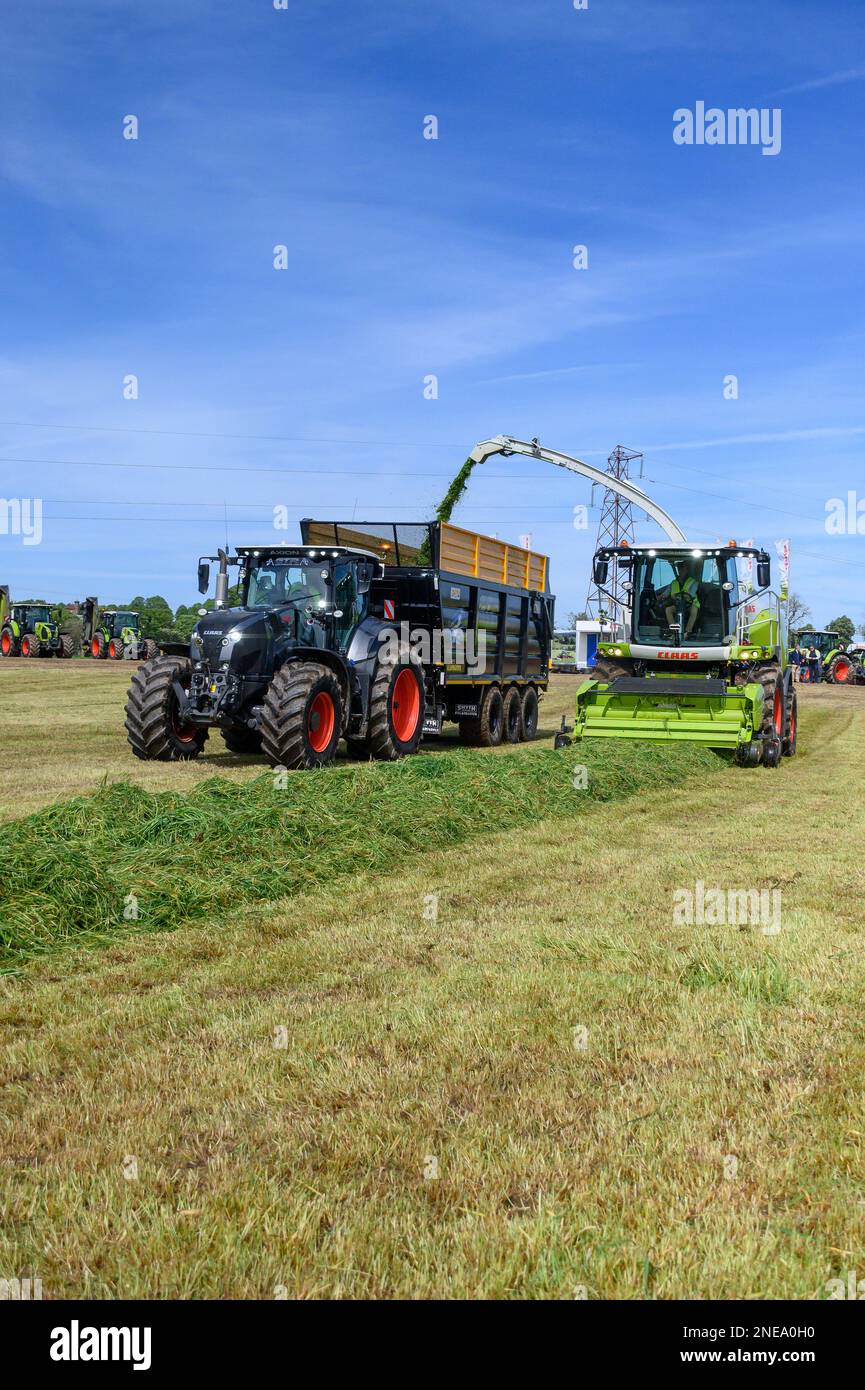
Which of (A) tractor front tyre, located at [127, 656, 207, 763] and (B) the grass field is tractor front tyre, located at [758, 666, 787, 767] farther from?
(B) the grass field

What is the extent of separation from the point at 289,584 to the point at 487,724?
4434 mm

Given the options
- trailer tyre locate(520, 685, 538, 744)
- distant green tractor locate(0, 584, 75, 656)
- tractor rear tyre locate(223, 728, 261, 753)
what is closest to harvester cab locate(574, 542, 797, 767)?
trailer tyre locate(520, 685, 538, 744)

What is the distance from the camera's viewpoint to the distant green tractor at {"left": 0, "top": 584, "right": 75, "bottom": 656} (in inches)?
1732

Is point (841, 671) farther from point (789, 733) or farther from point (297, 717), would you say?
point (297, 717)

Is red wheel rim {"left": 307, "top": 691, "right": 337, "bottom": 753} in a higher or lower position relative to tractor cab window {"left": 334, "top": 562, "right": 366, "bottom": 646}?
lower

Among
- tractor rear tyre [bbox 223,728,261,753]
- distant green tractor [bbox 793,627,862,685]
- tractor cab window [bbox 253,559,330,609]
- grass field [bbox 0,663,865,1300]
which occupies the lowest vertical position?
grass field [bbox 0,663,865,1300]

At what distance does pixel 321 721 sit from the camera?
11938 mm

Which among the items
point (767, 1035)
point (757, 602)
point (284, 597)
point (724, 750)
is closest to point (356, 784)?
point (284, 597)

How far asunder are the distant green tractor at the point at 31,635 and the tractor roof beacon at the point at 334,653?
31480mm

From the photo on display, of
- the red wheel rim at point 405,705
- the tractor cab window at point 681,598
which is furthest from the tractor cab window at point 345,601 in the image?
the tractor cab window at point 681,598

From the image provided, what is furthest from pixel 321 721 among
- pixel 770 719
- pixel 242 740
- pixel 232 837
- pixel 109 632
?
pixel 109 632

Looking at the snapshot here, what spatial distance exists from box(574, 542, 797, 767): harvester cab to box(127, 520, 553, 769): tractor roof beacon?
71.1 inches
